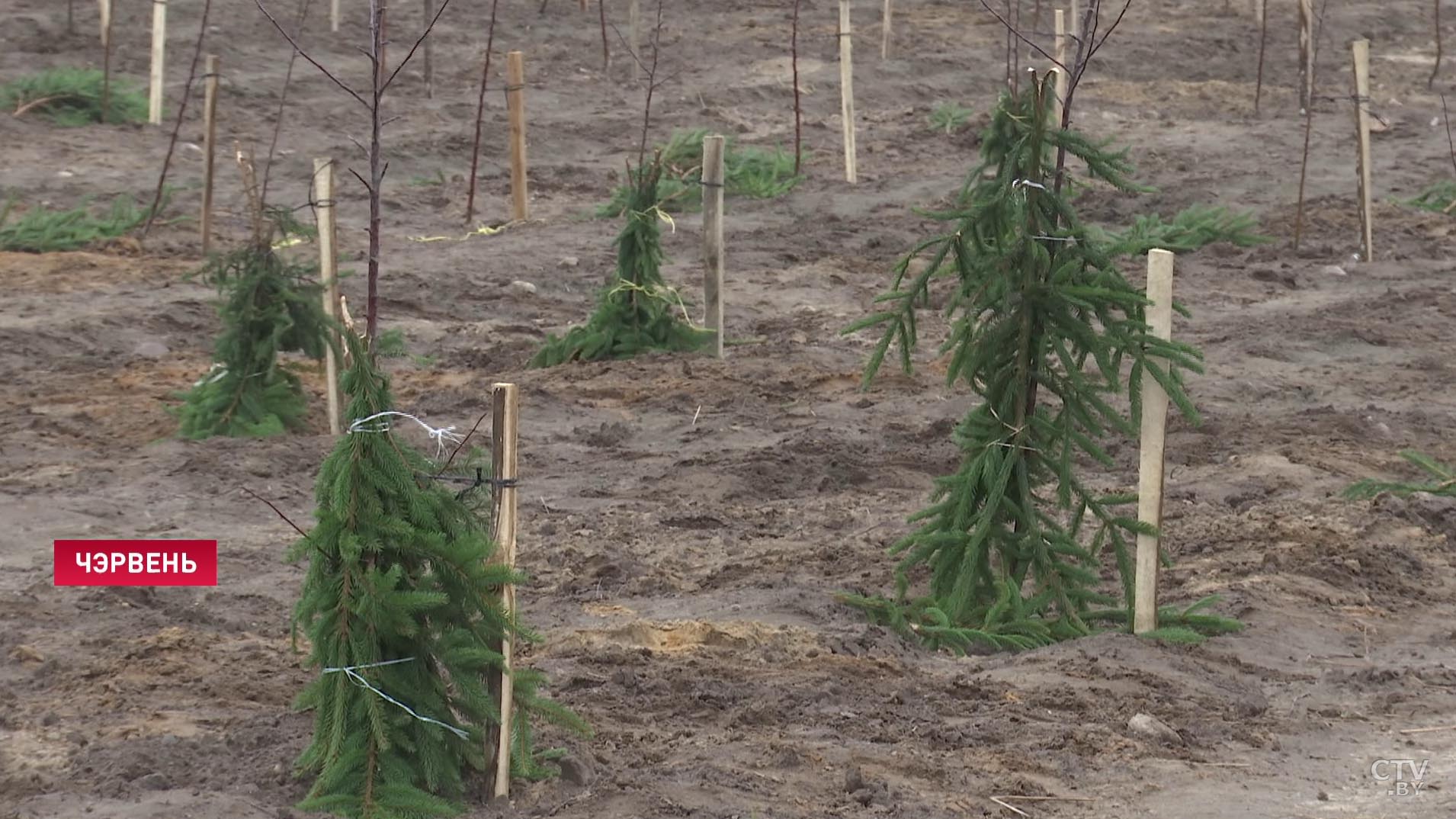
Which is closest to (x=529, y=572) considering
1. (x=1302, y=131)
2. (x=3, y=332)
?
(x=3, y=332)

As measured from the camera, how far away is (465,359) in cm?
1210

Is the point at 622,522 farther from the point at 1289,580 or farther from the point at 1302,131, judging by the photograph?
the point at 1302,131

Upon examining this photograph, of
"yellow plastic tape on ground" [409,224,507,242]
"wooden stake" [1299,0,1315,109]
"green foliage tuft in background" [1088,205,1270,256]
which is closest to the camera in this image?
"green foliage tuft in background" [1088,205,1270,256]

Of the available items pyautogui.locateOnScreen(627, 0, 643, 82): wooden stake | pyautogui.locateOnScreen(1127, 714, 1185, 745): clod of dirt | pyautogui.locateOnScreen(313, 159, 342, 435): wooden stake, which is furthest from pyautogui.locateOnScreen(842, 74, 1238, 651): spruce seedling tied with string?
pyautogui.locateOnScreen(627, 0, 643, 82): wooden stake

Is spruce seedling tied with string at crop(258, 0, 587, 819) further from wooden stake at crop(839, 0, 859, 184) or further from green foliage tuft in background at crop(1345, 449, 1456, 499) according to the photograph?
wooden stake at crop(839, 0, 859, 184)

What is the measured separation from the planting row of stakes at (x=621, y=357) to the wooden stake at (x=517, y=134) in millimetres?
4038

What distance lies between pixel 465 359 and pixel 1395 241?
7.70 meters

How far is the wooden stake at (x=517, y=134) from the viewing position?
1539 centimetres

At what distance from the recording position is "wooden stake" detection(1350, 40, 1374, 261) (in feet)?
44.5

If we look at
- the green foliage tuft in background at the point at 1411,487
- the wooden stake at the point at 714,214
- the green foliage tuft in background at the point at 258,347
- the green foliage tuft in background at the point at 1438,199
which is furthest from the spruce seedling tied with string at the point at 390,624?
the green foliage tuft in background at the point at 1438,199

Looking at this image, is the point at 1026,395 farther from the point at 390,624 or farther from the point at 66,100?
the point at 66,100

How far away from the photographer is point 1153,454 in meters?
6.57

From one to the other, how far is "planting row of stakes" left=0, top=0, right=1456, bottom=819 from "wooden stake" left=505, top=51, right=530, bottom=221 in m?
4.04

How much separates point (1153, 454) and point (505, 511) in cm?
264
